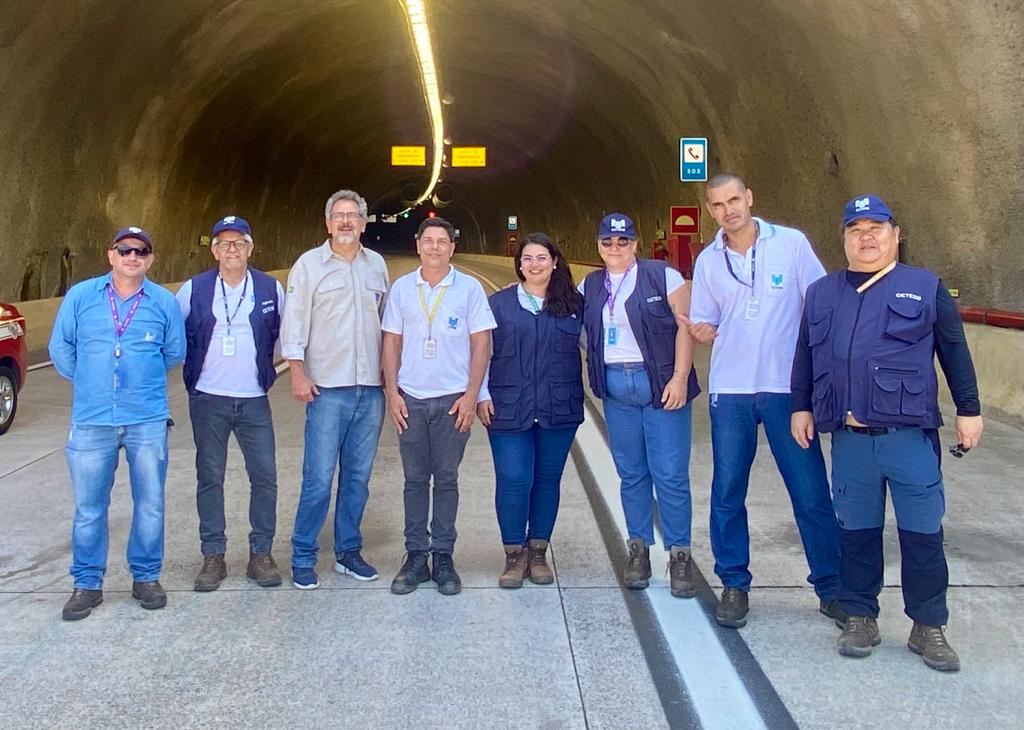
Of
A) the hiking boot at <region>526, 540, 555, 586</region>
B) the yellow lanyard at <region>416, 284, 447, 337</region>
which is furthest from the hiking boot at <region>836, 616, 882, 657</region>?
the yellow lanyard at <region>416, 284, 447, 337</region>

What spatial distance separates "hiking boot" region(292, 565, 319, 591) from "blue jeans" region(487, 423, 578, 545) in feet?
3.28

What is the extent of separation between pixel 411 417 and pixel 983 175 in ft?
24.6

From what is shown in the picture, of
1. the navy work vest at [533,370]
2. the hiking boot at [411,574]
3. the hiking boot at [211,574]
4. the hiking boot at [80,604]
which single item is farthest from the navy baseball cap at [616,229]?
the hiking boot at [80,604]

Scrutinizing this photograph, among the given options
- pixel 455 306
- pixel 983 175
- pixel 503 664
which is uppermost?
pixel 983 175

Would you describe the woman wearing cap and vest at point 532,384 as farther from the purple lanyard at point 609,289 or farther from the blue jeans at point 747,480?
the blue jeans at point 747,480

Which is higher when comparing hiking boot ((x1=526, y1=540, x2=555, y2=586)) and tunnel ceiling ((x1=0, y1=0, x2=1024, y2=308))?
tunnel ceiling ((x1=0, y1=0, x2=1024, y2=308))

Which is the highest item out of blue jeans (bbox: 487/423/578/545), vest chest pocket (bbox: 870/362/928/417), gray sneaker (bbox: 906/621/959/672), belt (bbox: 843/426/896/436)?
vest chest pocket (bbox: 870/362/928/417)

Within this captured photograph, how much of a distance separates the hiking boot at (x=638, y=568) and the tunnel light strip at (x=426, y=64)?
1583 centimetres

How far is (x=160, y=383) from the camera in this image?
4.81m

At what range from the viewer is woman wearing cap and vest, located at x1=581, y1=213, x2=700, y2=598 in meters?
4.86

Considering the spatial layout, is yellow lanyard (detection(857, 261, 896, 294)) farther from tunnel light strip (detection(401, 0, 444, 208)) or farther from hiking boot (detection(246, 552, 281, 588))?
tunnel light strip (detection(401, 0, 444, 208))

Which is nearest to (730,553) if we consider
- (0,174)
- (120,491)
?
(120,491)

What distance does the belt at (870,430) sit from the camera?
13.3 feet

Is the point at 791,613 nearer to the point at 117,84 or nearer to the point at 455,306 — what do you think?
the point at 455,306
